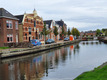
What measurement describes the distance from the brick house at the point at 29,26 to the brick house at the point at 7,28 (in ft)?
14.5

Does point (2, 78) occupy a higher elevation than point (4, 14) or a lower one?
lower

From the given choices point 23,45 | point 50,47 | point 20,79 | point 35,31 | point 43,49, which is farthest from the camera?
point 35,31

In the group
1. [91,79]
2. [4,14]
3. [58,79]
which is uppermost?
[4,14]

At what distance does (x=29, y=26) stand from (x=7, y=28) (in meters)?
13.3

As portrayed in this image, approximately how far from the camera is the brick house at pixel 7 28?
39844 millimetres

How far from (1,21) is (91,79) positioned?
34164 mm

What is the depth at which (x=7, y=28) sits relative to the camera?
4131cm

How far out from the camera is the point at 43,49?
41.8 metres

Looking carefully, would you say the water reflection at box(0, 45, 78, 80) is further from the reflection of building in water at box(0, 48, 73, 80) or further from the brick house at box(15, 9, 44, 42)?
the brick house at box(15, 9, 44, 42)

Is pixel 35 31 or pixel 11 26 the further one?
pixel 35 31

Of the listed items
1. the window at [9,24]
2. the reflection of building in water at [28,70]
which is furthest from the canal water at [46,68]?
the window at [9,24]

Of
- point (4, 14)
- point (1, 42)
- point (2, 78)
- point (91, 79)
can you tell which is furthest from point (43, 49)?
point (91, 79)

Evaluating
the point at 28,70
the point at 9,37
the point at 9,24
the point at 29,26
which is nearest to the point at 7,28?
the point at 9,24

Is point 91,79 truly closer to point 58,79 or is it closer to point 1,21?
point 58,79
